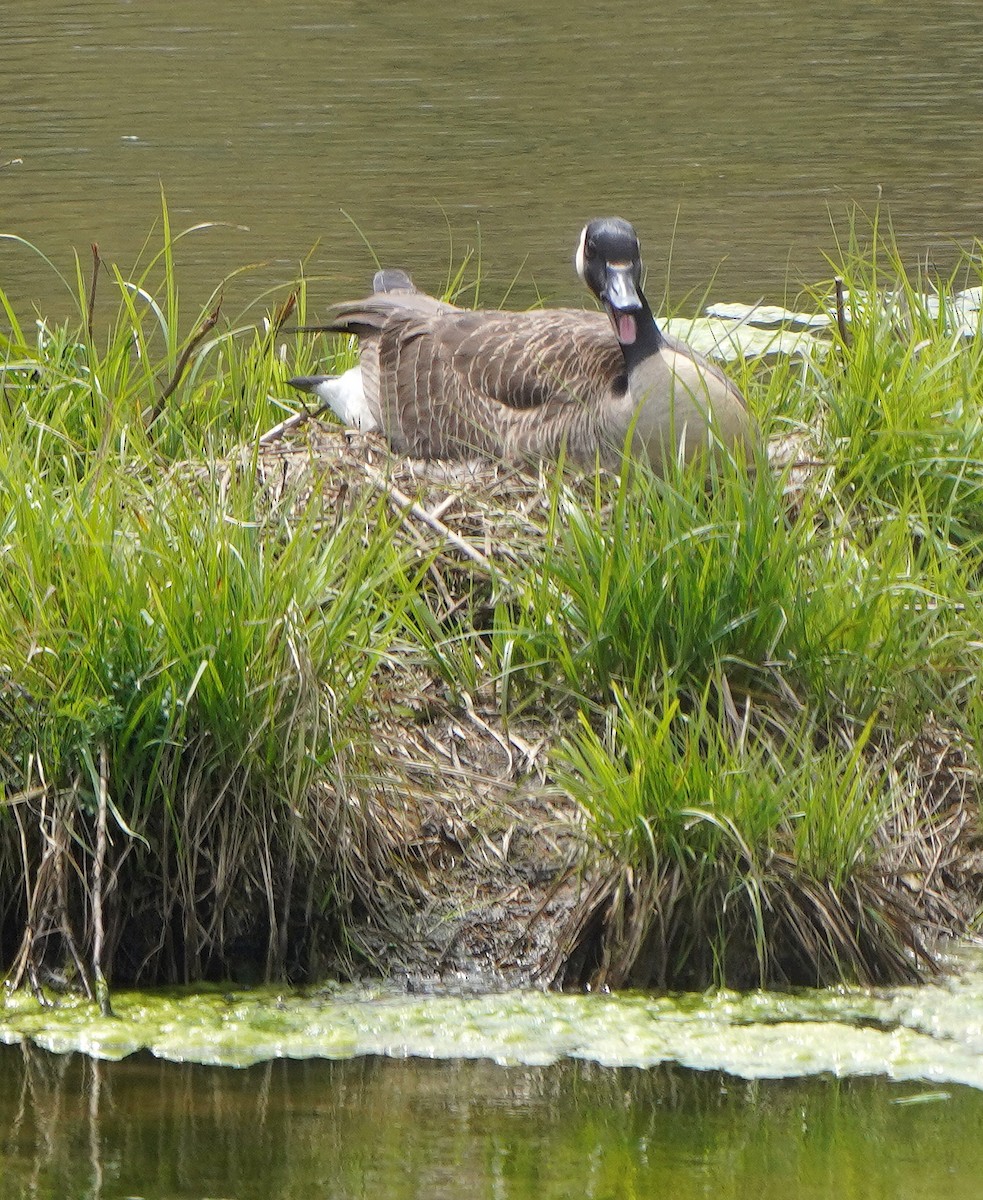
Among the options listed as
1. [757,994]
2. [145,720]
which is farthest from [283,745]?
[757,994]

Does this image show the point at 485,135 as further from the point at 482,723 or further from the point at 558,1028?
the point at 558,1028

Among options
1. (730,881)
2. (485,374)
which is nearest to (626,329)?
(485,374)

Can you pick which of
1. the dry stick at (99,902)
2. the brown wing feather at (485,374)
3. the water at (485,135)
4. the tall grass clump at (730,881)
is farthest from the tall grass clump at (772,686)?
the water at (485,135)

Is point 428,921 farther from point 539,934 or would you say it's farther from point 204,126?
point 204,126

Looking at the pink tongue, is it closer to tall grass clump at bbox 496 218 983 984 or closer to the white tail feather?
tall grass clump at bbox 496 218 983 984

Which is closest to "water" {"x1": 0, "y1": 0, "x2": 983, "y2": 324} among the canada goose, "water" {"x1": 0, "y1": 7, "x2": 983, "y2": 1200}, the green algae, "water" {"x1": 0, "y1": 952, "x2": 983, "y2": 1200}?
"water" {"x1": 0, "y1": 7, "x2": 983, "y2": 1200}

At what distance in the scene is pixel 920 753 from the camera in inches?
195

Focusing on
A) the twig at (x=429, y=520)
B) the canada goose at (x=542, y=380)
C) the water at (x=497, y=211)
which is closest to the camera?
the water at (x=497, y=211)

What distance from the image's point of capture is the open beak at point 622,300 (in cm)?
591

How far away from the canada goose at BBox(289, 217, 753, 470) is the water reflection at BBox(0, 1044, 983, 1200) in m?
1.92

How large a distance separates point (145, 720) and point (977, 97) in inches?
538

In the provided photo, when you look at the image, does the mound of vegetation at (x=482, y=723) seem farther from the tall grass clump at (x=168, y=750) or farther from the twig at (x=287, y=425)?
the twig at (x=287, y=425)

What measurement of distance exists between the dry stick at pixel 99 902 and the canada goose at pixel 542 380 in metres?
1.82

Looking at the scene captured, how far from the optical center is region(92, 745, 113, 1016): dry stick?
4.19 metres
